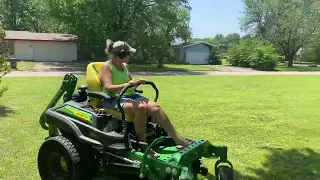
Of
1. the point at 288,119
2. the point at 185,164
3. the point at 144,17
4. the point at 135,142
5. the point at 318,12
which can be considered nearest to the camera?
the point at 185,164

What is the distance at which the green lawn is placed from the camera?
5.18m

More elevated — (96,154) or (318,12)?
(318,12)

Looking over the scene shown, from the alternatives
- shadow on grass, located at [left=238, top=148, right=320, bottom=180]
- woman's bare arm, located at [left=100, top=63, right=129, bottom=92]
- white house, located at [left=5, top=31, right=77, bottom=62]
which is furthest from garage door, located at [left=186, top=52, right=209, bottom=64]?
woman's bare arm, located at [left=100, top=63, right=129, bottom=92]

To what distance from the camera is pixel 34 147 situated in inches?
230

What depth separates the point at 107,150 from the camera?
3979mm

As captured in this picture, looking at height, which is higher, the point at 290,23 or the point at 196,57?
the point at 290,23

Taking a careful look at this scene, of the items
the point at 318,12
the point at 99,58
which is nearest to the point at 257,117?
the point at 99,58

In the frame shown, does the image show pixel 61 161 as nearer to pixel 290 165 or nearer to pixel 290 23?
pixel 290 165

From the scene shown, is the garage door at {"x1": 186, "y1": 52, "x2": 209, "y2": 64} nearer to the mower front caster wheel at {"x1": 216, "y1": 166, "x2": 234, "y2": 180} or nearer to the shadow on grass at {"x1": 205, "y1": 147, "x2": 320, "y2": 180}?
the shadow on grass at {"x1": 205, "y1": 147, "x2": 320, "y2": 180}

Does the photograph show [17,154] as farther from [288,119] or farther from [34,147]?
[288,119]

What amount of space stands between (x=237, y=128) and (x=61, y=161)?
4325 mm

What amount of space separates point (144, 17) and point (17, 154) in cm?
2565

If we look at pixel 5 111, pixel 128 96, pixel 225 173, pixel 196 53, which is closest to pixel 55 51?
pixel 196 53

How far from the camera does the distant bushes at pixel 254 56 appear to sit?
36438mm
